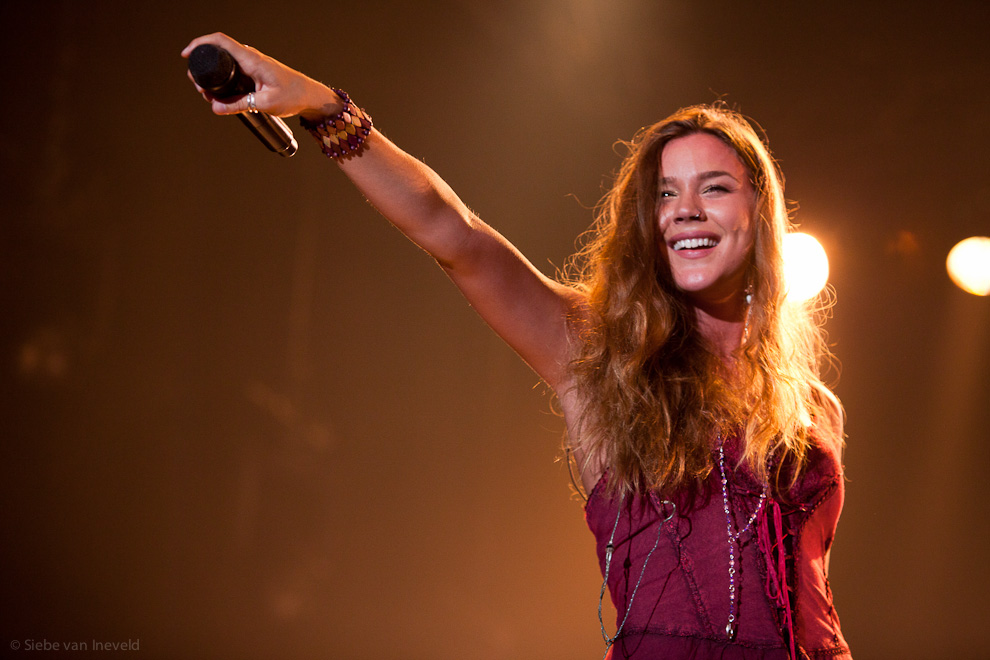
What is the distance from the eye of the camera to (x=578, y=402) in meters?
1.15

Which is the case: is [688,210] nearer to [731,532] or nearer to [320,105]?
[731,532]

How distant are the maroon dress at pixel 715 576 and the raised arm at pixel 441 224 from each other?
25 centimetres

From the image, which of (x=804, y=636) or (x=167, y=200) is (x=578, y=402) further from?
(x=167, y=200)

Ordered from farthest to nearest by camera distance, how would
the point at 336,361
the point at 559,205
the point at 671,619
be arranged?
the point at 559,205 → the point at 336,361 → the point at 671,619

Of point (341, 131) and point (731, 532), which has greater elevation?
point (341, 131)

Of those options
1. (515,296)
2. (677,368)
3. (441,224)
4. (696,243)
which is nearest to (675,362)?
(677,368)

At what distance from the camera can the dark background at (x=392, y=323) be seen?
7.13ft

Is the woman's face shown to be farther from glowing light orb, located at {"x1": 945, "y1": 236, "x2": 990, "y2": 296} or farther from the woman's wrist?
glowing light orb, located at {"x1": 945, "y1": 236, "x2": 990, "y2": 296}

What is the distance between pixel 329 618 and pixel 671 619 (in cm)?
157

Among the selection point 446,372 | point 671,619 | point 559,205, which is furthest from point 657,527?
point 559,205

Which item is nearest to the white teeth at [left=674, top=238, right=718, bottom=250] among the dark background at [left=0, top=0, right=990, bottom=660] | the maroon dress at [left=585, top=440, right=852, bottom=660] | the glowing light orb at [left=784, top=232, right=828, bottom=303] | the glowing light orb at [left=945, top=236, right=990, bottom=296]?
the maroon dress at [left=585, top=440, right=852, bottom=660]

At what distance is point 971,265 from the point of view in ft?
8.81

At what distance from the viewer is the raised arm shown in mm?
765

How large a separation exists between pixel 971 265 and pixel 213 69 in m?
2.83
